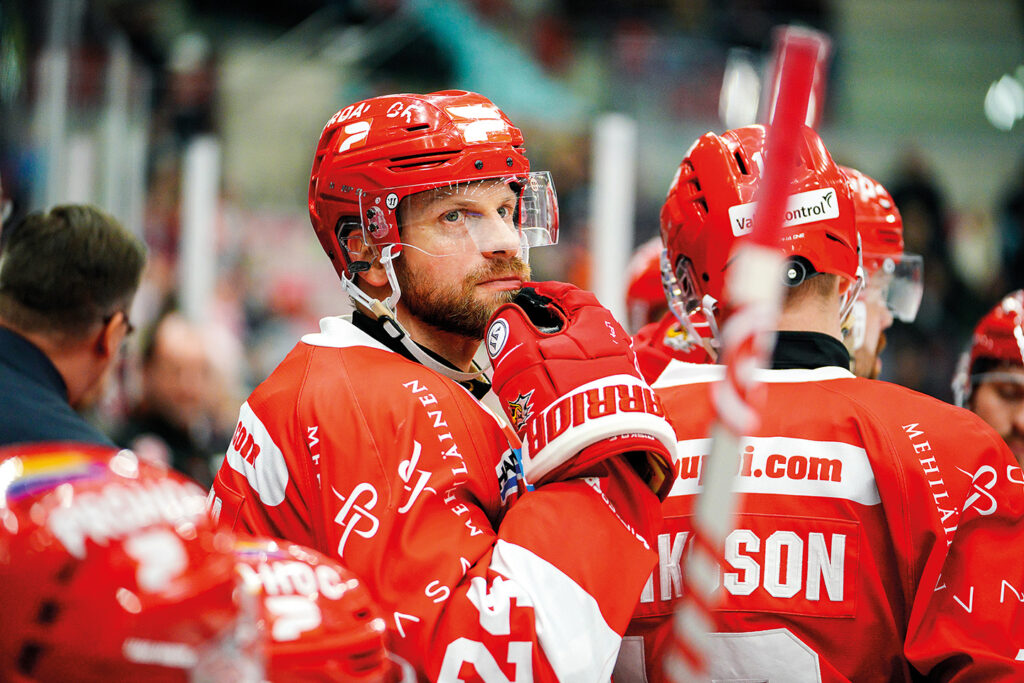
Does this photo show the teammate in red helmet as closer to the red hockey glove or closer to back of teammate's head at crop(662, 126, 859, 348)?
back of teammate's head at crop(662, 126, 859, 348)

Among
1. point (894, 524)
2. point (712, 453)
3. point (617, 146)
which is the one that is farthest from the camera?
point (617, 146)

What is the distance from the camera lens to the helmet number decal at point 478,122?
2.09 meters

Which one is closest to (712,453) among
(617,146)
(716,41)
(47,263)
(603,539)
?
(603,539)

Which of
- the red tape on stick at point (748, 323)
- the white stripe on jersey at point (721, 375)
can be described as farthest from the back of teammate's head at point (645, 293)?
the red tape on stick at point (748, 323)

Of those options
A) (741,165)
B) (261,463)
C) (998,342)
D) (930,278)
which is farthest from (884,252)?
(930,278)

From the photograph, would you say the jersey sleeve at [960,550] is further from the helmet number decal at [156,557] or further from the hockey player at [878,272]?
the helmet number decal at [156,557]

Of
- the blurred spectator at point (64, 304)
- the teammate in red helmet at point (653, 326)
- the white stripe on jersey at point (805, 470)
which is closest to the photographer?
the white stripe on jersey at point (805, 470)

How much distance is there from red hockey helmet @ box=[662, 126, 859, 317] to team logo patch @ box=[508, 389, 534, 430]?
0.54 m

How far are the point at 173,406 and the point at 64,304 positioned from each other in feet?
7.84

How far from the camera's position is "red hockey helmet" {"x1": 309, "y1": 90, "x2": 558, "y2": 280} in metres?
2.06

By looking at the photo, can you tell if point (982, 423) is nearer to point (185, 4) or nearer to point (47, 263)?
point (47, 263)

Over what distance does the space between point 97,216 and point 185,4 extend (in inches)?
168

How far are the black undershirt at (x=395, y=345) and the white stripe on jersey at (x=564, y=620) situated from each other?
0.58 meters

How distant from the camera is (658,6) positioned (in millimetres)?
7816
